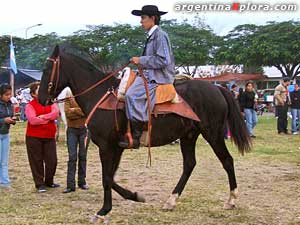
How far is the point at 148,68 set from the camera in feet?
19.3

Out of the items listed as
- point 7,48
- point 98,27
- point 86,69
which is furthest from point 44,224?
point 7,48

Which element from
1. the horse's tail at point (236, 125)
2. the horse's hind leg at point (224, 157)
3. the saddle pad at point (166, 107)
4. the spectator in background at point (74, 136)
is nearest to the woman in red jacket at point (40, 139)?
the spectator in background at point (74, 136)

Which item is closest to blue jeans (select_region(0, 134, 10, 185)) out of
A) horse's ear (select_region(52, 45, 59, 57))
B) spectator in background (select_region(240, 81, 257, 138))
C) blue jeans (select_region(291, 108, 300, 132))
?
horse's ear (select_region(52, 45, 59, 57))

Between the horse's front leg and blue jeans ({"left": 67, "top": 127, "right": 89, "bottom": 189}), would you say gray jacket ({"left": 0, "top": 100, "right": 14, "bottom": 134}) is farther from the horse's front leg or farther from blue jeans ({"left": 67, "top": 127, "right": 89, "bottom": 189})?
the horse's front leg

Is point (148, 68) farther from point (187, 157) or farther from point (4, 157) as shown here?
point (4, 157)

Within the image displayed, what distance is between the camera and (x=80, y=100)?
6.07 m

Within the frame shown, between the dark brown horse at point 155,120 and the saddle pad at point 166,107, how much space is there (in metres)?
0.08

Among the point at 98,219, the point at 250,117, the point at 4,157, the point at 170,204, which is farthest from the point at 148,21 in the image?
the point at 250,117

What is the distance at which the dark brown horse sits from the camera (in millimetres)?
5801

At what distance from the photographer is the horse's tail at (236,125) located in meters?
6.62

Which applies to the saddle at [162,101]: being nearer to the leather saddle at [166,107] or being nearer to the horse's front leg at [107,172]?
the leather saddle at [166,107]

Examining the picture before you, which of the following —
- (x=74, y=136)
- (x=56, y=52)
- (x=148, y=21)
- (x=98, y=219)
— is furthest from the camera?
(x=74, y=136)

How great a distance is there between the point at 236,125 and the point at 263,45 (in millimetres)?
32423

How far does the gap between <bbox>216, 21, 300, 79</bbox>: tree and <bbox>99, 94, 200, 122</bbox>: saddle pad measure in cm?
3217
